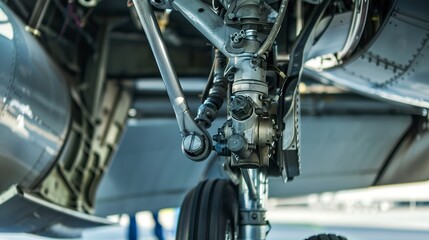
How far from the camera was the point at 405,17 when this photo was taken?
350 cm

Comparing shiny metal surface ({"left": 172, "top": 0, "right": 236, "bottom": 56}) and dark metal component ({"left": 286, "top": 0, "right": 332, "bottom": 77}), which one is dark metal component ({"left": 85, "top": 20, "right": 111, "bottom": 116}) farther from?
shiny metal surface ({"left": 172, "top": 0, "right": 236, "bottom": 56})

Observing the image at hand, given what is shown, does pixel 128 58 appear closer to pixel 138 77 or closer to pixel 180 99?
pixel 138 77

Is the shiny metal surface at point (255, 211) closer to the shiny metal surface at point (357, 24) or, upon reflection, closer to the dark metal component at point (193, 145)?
the shiny metal surface at point (357, 24)

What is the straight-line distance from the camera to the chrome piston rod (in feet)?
9.19

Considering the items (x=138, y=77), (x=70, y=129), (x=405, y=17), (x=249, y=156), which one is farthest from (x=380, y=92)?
(x=138, y=77)

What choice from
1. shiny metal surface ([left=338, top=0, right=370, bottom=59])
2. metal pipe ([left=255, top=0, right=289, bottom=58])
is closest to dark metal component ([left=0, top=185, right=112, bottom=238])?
metal pipe ([left=255, top=0, right=289, bottom=58])

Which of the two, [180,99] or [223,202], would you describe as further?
[223,202]

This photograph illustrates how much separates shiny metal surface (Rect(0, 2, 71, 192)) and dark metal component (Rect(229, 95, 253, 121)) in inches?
54.1

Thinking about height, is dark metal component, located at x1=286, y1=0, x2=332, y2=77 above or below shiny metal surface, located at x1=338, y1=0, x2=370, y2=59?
below

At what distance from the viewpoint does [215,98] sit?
3053 millimetres

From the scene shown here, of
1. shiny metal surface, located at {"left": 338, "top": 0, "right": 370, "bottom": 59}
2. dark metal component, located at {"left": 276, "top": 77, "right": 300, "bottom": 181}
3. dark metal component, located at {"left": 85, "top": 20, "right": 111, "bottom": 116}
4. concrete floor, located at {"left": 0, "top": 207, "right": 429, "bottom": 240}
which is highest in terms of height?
concrete floor, located at {"left": 0, "top": 207, "right": 429, "bottom": 240}

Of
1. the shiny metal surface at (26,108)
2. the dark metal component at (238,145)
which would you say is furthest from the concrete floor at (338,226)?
the dark metal component at (238,145)

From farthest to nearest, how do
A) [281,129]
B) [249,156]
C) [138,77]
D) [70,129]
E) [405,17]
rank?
[138,77]
[70,129]
[405,17]
[281,129]
[249,156]

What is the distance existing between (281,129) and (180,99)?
0.56 metres
